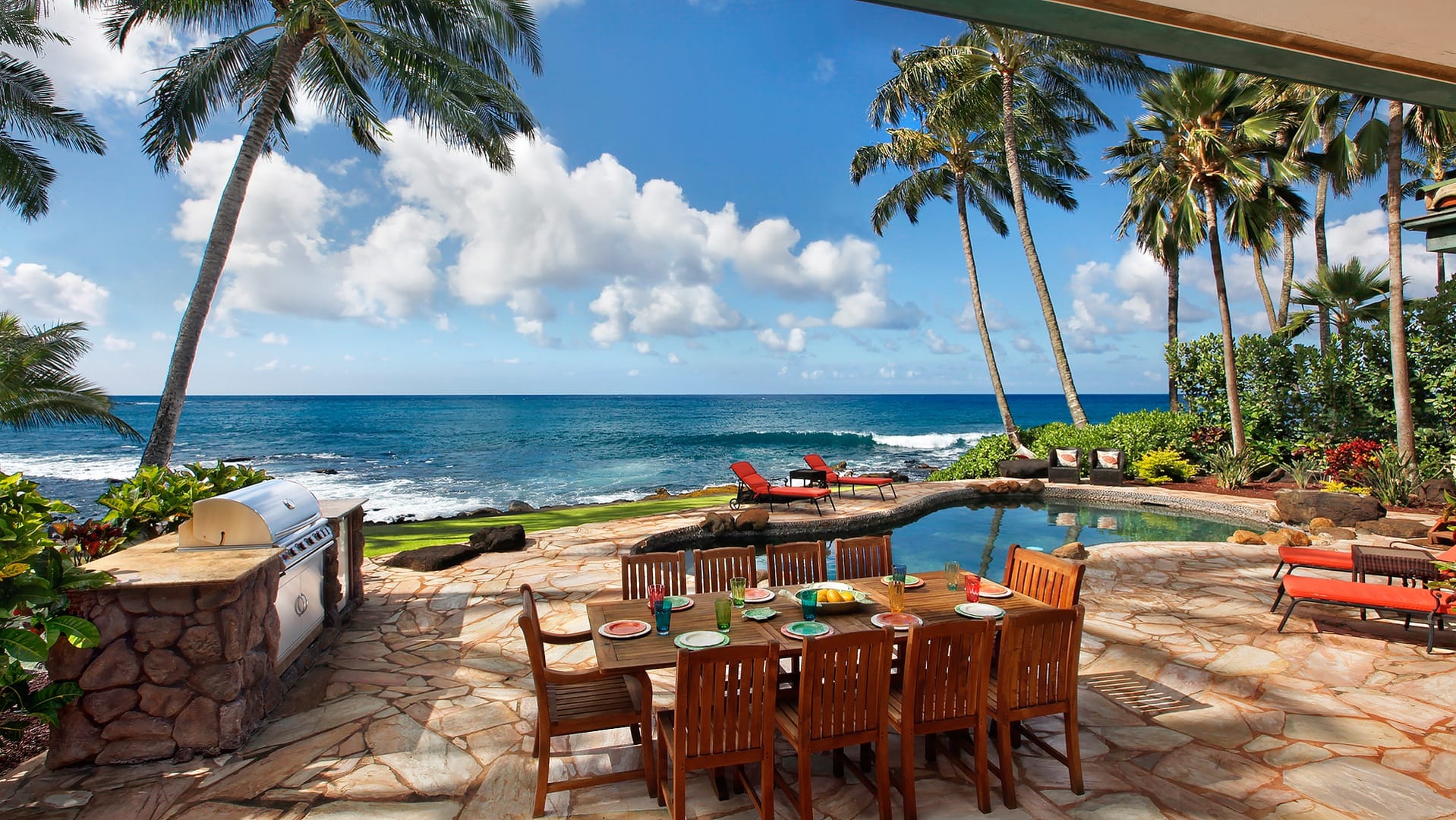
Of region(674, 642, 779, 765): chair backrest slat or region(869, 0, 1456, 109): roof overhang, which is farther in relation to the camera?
region(674, 642, 779, 765): chair backrest slat

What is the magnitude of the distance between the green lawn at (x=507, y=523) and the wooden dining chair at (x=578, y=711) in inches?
222

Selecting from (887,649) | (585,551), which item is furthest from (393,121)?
(887,649)

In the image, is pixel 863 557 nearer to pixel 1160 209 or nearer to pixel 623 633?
pixel 623 633

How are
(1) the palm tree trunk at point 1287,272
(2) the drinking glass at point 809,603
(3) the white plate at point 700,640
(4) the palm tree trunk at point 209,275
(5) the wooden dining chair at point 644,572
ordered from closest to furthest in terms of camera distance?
(3) the white plate at point 700,640 → (2) the drinking glass at point 809,603 → (5) the wooden dining chair at point 644,572 → (4) the palm tree trunk at point 209,275 → (1) the palm tree trunk at point 1287,272

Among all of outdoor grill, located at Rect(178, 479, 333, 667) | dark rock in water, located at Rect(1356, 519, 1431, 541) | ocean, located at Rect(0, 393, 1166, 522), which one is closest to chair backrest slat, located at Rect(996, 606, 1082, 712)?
outdoor grill, located at Rect(178, 479, 333, 667)

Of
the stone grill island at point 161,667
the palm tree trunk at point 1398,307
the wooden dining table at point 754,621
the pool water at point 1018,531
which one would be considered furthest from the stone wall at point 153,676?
the palm tree trunk at point 1398,307

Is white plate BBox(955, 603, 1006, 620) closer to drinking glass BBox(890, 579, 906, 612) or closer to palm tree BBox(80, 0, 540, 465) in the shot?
drinking glass BBox(890, 579, 906, 612)

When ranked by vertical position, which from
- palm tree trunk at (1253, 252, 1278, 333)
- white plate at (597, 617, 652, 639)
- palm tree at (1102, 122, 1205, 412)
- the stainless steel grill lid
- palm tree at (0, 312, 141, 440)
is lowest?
white plate at (597, 617, 652, 639)

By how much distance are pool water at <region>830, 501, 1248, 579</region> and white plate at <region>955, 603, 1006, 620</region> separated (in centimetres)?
393

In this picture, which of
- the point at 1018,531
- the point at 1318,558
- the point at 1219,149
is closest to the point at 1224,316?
the point at 1219,149

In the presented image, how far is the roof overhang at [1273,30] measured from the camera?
1.41 meters

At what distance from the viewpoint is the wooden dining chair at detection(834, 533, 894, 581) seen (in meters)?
4.29

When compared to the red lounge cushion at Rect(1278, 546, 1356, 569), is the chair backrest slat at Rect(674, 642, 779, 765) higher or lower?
higher

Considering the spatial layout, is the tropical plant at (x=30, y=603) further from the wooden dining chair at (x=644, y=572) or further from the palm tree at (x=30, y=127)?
the palm tree at (x=30, y=127)
